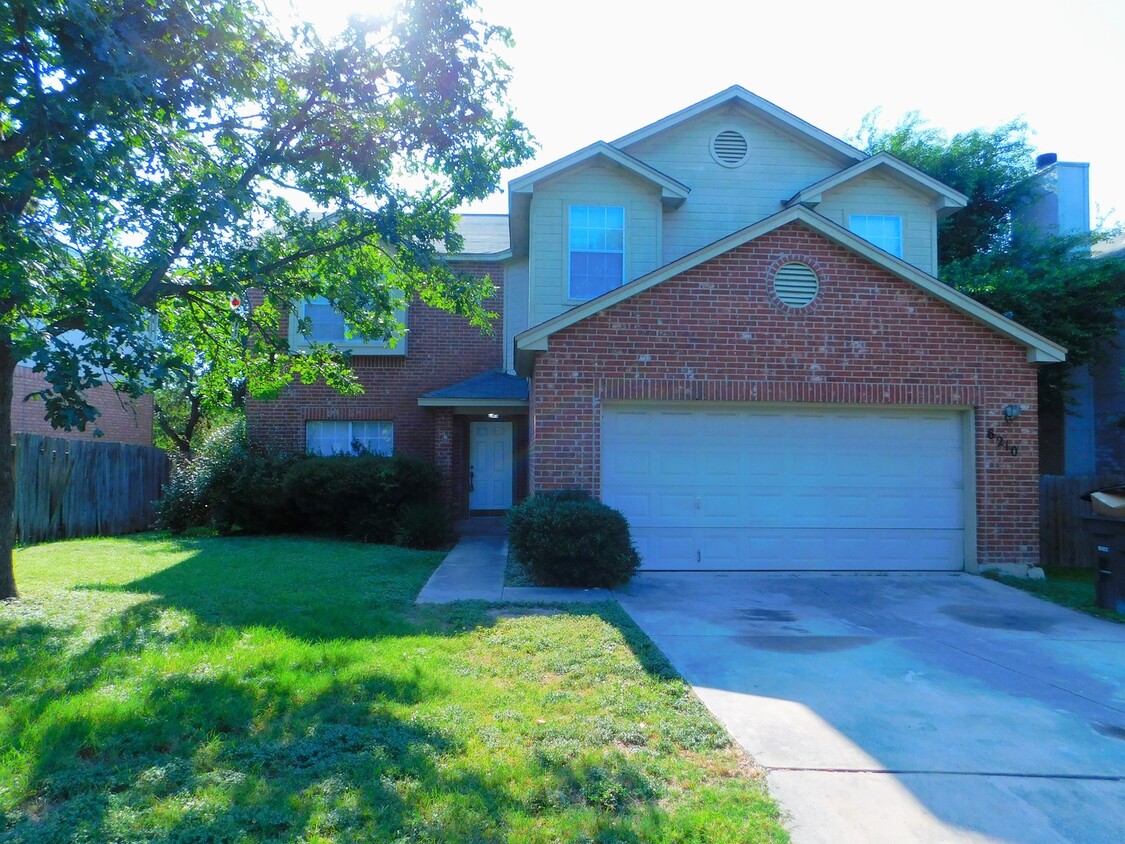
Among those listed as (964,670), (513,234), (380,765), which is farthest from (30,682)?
(513,234)

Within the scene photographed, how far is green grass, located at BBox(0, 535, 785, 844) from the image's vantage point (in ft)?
11.4

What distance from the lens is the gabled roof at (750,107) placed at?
14062mm

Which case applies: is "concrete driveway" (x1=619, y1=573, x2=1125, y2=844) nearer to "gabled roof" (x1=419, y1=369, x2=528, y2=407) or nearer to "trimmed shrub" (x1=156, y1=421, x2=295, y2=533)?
"gabled roof" (x1=419, y1=369, x2=528, y2=407)

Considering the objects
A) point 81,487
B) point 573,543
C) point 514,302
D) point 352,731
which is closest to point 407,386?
point 514,302

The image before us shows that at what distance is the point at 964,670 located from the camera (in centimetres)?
612

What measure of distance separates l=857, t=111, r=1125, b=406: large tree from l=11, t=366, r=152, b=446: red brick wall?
18033 mm

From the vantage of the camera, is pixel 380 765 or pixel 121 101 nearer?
pixel 380 765

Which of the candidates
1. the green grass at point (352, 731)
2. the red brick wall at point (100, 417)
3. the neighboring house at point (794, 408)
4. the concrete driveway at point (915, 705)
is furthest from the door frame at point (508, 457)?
the green grass at point (352, 731)

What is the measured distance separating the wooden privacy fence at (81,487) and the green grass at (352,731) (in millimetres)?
7151

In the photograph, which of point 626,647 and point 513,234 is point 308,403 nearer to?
point 513,234

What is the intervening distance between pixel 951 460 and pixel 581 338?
17.9ft

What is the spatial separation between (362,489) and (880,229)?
10591 millimetres

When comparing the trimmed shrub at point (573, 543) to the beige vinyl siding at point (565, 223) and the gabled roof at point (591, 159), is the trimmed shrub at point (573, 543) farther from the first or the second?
the gabled roof at point (591, 159)

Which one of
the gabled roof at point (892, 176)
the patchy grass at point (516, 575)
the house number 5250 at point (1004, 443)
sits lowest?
the patchy grass at point (516, 575)
